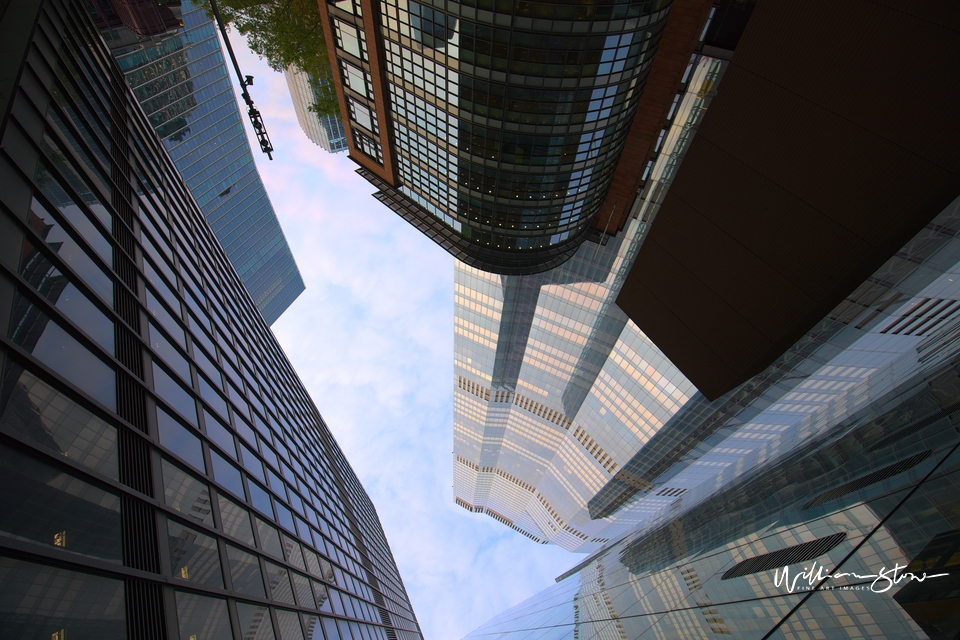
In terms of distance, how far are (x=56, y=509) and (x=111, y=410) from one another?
2623 millimetres

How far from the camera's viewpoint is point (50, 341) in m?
7.84

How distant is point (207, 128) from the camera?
8275 centimetres

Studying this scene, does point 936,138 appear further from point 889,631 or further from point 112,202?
point 112,202

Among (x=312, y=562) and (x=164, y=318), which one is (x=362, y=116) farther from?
(x=312, y=562)

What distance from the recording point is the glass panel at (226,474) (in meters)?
12.8

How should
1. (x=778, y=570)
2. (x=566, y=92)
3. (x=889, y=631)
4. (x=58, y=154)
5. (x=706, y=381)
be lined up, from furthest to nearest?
1. (x=706, y=381)
2. (x=566, y=92)
3. (x=778, y=570)
4. (x=58, y=154)
5. (x=889, y=631)

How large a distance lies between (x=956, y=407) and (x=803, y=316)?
1383 cm

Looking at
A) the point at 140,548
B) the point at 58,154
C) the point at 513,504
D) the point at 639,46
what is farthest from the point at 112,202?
the point at 513,504

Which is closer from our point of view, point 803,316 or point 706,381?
point 803,316

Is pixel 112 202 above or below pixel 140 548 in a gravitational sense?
above

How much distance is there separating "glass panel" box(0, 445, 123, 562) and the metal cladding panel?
93.6ft

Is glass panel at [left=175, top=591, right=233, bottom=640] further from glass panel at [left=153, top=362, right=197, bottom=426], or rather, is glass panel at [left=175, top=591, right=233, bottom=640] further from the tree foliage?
the tree foliage

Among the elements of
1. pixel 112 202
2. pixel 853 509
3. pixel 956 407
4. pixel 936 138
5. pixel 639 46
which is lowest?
pixel 853 509

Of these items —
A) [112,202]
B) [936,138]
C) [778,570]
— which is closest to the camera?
[778,570]
